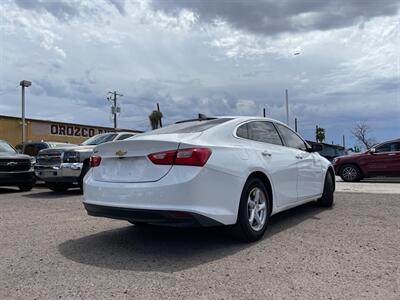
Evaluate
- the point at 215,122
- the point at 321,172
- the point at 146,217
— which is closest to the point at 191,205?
the point at 146,217

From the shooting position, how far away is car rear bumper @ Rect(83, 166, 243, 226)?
4.28 m

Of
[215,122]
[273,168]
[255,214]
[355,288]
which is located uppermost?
[215,122]

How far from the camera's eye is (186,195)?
4.28 m

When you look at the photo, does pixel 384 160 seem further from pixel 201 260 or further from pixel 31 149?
pixel 31 149

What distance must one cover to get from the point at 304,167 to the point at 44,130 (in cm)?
3322

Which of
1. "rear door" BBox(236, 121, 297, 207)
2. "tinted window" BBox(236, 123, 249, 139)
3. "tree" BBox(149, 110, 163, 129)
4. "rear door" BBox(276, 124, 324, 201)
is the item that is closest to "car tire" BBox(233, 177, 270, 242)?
"rear door" BBox(236, 121, 297, 207)

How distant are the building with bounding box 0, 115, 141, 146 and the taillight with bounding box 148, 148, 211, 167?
97.0 ft

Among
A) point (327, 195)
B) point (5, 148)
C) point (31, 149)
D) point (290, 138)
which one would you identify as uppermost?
point (31, 149)

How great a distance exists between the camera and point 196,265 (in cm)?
421

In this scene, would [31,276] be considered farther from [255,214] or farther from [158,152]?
[255,214]

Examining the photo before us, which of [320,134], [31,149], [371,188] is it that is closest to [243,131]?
[371,188]

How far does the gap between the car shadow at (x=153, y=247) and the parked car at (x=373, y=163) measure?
390 inches

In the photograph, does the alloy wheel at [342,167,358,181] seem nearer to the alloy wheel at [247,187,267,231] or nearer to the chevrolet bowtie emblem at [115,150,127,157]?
the alloy wheel at [247,187,267,231]

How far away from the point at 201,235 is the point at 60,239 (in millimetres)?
1854
